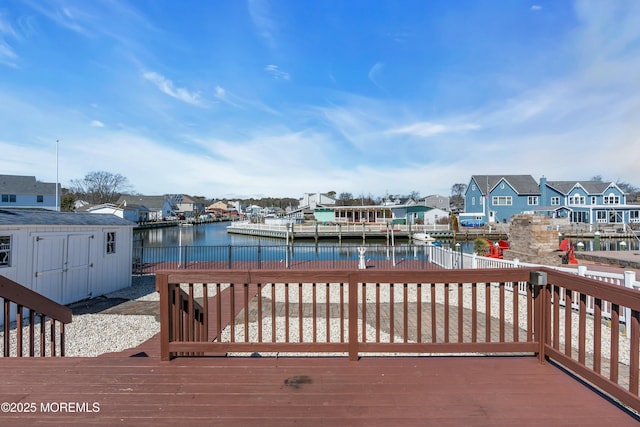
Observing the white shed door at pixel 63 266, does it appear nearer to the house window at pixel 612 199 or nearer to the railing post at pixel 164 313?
the railing post at pixel 164 313

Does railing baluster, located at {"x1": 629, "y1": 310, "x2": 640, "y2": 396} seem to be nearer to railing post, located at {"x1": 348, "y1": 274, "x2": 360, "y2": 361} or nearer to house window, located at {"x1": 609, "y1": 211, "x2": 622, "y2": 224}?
railing post, located at {"x1": 348, "y1": 274, "x2": 360, "y2": 361}

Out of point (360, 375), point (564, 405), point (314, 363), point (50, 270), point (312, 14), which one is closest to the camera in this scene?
point (564, 405)

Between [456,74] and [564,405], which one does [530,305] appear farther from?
[456,74]

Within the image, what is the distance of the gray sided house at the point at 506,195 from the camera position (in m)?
42.9

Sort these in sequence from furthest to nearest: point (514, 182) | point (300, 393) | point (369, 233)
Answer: point (514, 182) < point (369, 233) < point (300, 393)

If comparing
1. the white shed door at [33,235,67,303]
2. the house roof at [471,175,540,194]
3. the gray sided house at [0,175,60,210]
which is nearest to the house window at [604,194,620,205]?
the house roof at [471,175,540,194]

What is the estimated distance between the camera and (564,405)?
2152 millimetres

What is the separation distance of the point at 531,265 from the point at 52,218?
11.9m

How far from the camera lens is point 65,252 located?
7.85 meters

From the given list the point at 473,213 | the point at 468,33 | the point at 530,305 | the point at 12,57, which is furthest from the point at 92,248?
the point at 473,213

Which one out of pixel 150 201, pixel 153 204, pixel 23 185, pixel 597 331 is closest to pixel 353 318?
pixel 597 331

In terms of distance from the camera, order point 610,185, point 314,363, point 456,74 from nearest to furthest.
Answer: point 314,363 → point 456,74 → point 610,185

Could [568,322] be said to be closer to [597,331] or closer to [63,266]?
[597,331]

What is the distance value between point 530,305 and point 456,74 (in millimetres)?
12368
